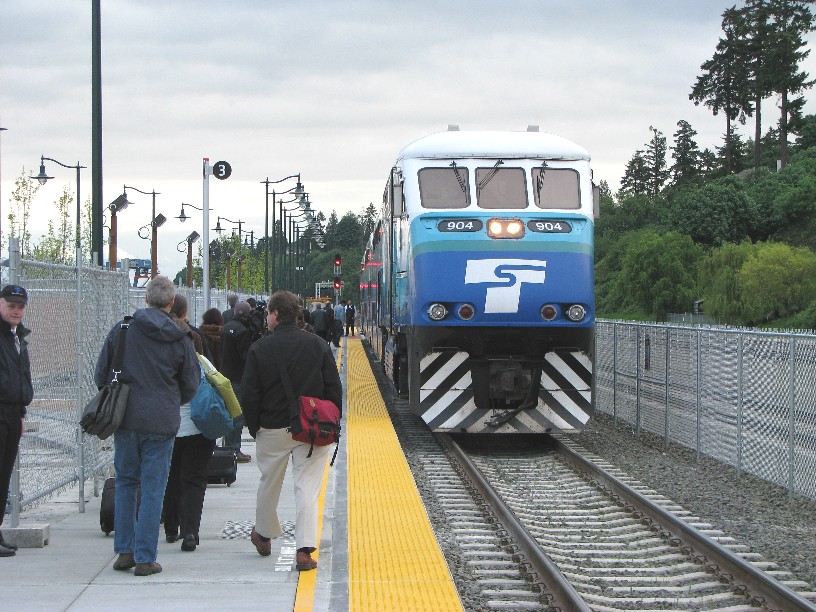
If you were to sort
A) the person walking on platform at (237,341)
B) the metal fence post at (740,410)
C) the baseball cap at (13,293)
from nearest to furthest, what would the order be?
the baseball cap at (13,293)
the person walking on platform at (237,341)
the metal fence post at (740,410)

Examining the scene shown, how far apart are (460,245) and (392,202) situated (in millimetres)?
1538

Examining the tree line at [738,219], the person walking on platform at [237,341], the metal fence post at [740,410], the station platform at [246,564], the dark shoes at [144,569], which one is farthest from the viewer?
the tree line at [738,219]

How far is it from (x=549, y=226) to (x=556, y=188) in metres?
0.75

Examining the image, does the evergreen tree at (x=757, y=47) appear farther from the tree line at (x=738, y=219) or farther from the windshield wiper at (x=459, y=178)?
the windshield wiper at (x=459, y=178)

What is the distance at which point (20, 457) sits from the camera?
30.3 feet

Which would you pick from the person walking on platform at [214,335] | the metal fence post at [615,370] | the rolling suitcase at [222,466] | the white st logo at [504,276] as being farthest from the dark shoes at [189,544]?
the metal fence post at [615,370]

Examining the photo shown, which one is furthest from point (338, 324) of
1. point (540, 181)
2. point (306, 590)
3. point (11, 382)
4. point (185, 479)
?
point (306, 590)

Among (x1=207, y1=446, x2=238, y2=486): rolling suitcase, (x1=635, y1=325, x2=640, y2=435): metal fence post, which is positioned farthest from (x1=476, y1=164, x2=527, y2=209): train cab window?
(x1=207, y1=446, x2=238, y2=486): rolling suitcase

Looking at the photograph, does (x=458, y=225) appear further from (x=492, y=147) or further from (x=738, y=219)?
(x=738, y=219)

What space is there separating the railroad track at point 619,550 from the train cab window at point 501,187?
12.5 feet

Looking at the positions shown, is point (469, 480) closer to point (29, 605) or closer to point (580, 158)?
point (580, 158)

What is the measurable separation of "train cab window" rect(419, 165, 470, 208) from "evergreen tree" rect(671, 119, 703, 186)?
11070 cm

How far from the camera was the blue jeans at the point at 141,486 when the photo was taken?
25.3ft

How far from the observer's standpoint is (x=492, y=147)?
16203mm
